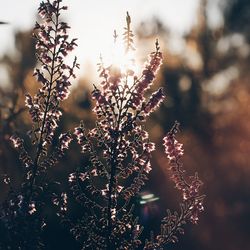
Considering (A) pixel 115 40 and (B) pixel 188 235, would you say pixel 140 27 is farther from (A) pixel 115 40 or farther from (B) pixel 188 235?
(A) pixel 115 40

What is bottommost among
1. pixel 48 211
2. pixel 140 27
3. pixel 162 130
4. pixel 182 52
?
pixel 48 211

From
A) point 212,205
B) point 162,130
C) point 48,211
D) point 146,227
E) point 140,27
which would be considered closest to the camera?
point 146,227

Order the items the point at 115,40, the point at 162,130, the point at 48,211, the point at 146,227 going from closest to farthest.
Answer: the point at 115,40 → the point at 146,227 → the point at 48,211 → the point at 162,130

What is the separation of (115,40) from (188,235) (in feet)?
32.7

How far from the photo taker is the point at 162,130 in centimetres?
1928

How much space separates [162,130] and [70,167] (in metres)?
5.95

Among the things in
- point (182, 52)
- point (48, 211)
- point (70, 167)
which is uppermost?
point (182, 52)

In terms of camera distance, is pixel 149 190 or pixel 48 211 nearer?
pixel 48 211

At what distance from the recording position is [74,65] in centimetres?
615

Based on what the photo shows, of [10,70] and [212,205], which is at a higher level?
[10,70]

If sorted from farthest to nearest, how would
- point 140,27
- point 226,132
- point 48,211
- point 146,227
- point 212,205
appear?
1. point 140,27
2. point 226,132
3. point 212,205
4. point 48,211
5. point 146,227

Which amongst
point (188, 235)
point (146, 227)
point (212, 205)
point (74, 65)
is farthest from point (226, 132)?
point (74, 65)

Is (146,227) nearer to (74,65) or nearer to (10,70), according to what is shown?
(74,65)

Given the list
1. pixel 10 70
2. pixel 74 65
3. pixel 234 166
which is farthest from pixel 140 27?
pixel 74 65
